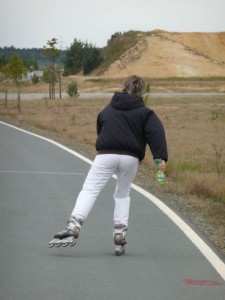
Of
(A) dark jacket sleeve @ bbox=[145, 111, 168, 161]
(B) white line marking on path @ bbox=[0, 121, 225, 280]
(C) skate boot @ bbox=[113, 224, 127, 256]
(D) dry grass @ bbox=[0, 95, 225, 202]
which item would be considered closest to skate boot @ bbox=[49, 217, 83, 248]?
(C) skate boot @ bbox=[113, 224, 127, 256]

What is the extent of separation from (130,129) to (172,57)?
117m

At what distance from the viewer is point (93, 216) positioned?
1090 cm

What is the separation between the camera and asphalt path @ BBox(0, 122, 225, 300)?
275 inches

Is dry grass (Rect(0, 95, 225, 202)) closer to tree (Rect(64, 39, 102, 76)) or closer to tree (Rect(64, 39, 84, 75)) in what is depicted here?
tree (Rect(64, 39, 102, 76))

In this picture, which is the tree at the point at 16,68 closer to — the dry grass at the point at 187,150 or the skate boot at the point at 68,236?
the dry grass at the point at 187,150

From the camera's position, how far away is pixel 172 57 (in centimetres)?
12375

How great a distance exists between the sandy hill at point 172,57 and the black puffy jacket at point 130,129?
105 meters

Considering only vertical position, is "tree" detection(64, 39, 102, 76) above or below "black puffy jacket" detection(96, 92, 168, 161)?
below

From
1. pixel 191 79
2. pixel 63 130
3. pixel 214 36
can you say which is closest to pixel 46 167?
pixel 63 130

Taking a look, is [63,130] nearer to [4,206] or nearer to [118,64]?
[4,206]

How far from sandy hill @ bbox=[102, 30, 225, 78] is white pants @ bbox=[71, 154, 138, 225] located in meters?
105

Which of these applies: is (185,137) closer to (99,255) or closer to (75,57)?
(99,255)

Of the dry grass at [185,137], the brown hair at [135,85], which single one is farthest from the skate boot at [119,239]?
the dry grass at [185,137]

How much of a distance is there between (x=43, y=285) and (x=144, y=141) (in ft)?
6.60
